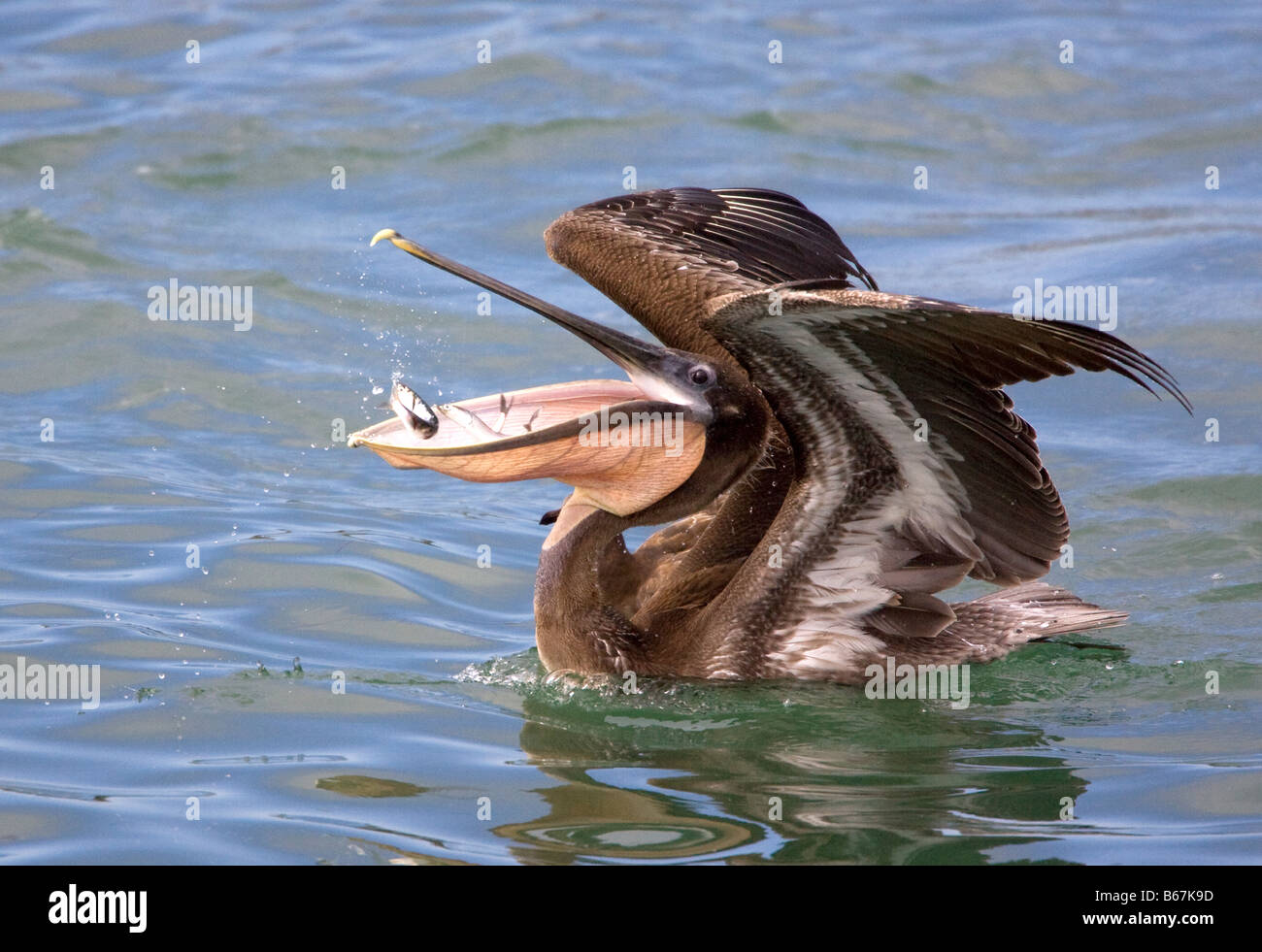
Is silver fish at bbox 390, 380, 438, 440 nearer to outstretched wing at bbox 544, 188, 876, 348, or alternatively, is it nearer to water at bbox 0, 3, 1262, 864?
water at bbox 0, 3, 1262, 864

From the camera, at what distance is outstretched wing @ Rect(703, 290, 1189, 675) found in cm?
478

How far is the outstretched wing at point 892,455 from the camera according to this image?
4777mm

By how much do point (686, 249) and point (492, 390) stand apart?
3.05 m

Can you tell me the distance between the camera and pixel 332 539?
7211 mm

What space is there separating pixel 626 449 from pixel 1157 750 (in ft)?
6.37

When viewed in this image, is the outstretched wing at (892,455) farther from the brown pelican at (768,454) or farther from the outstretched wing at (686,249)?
the outstretched wing at (686,249)

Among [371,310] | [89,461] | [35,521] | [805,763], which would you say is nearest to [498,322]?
[371,310]

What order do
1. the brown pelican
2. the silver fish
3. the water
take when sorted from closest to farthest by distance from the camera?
the water, the brown pelican, the silver fish

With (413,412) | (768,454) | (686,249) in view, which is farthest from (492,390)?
(413,412)

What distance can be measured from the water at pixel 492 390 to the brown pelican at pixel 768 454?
0.23 m

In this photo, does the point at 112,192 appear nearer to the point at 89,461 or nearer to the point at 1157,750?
the point at 89,461

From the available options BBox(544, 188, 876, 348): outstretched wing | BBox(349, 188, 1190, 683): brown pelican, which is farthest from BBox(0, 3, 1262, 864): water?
BBox(544, 188, 876, 348): outstretched wing

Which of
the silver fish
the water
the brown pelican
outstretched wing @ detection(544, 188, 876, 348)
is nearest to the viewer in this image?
the water

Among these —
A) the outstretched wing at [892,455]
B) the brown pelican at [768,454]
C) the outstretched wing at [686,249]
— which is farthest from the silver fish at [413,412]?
the outstretched wing at [686,249]
